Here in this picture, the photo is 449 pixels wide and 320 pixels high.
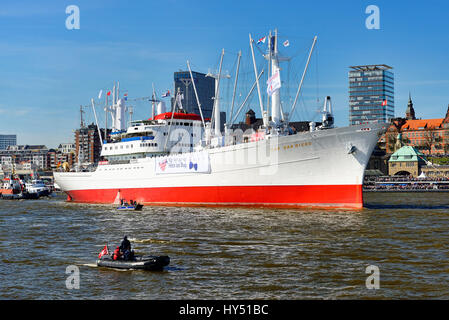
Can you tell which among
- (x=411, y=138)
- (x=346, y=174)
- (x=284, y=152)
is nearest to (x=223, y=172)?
(x=284, y=152)

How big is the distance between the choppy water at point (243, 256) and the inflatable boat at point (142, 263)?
340 millimetres

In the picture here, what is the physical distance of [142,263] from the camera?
77.0 feet

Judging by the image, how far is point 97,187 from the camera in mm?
74438

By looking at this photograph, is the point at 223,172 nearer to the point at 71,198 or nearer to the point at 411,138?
the point at 71,198

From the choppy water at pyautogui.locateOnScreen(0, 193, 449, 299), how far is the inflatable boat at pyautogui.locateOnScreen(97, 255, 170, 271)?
1.12ft

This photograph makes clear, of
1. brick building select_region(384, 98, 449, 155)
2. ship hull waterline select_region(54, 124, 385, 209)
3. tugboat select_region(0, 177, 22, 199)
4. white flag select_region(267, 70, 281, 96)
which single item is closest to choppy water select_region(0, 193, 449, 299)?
ship hull waterline select_region(54, 124, 385, 209)

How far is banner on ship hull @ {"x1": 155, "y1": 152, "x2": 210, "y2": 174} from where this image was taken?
5643 cm

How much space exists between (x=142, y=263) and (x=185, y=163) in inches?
1405

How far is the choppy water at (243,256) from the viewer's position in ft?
66.2
